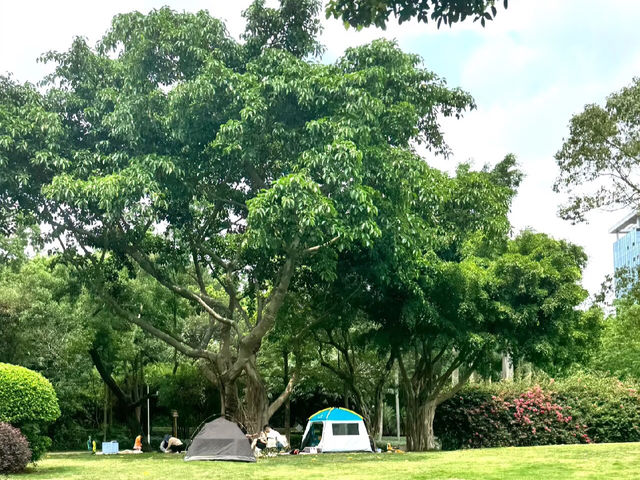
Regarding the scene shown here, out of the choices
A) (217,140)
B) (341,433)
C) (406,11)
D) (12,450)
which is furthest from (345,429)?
(406,11)

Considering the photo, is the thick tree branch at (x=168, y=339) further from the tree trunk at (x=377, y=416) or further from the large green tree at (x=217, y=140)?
the tree trunk at (x=377, y=416)

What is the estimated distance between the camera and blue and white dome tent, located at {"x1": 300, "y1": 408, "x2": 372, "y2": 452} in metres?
23.7

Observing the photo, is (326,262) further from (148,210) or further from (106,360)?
(106,360)

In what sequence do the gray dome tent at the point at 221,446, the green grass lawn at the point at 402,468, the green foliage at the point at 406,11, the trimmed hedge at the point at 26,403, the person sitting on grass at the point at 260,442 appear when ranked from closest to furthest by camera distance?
the green foliage at the point at 406,11
the green grass lawn at the point at 402,468
the trimmed hedge at the point at 26,403
the gray dome tent at the point at 221,446
the person sitting on grass at the point at 260,442

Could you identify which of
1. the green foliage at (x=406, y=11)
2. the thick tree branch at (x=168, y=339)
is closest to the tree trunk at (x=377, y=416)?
the thick tree branch at (x=168, y=339)

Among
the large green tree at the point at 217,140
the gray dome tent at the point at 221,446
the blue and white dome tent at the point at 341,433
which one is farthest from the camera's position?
the blue and white dome tent at the point at 341,433

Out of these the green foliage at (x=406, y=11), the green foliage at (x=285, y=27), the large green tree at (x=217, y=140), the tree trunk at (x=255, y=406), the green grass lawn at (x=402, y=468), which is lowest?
the green grass lawn at (x=402, y=468)

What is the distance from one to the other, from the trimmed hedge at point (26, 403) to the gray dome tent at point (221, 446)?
4.18 meters

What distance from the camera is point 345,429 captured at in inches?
948

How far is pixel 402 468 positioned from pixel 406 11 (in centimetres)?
1065

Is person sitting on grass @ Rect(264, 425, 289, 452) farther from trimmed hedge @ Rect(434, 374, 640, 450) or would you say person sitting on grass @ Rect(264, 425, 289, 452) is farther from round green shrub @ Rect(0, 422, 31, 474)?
round green shrub @ Rect(0, 422, 31, 474)

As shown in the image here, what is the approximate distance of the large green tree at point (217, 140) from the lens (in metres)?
17.2

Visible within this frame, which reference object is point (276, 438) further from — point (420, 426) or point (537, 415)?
point (537, 415)

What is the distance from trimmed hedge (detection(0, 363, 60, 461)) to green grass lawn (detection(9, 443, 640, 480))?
0.70m
